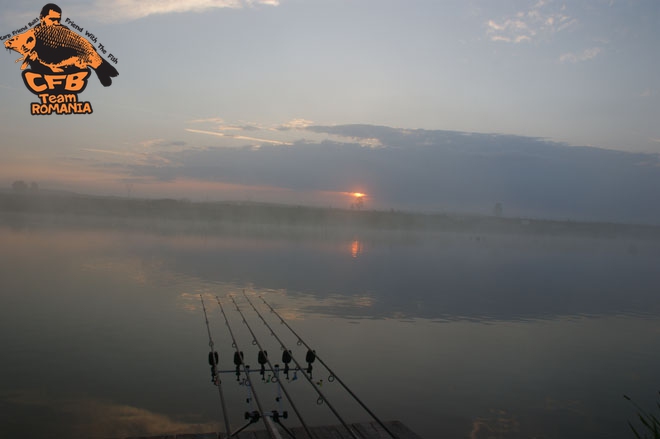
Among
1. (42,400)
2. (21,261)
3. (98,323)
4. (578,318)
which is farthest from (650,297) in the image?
(21,261)

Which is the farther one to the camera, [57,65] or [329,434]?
[57,65]

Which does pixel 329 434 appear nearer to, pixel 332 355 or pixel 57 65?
pixel 332 355

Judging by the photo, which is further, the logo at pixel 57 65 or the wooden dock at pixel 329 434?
the logo at pixel 57 65

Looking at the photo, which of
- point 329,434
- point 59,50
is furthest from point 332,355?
point 59,50

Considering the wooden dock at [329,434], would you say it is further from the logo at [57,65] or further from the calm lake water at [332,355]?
the logo at [57,65]

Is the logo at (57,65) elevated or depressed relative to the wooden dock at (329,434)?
elevated

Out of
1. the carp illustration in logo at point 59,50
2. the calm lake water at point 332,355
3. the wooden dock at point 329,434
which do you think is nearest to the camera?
the wooden dock at point 329,434

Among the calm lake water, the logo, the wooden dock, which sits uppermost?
the logo

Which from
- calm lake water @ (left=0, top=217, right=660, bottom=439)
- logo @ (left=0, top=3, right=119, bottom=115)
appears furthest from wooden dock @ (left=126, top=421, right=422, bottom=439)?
logo @ (left=0, top=3, right=119, bottom=115)

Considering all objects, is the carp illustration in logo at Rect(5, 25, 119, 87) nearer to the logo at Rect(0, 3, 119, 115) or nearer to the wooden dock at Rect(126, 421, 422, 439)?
the logo at Rect(0, 3, 119, 115)

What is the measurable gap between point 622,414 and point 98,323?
58.7 ft

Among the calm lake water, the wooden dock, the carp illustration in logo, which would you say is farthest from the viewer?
the carp illustration in logo

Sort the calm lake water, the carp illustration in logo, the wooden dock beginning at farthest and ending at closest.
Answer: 1. the carp illustration in logo
2. the calm lake water
3. the wooden dock

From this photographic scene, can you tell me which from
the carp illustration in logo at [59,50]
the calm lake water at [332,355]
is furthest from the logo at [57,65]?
the calm lake water at [332,355]
